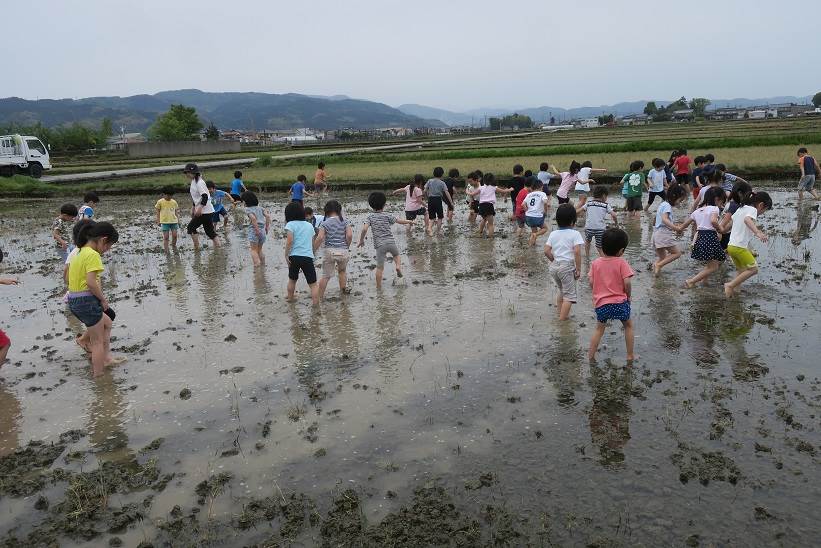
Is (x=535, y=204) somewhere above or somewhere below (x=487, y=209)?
above

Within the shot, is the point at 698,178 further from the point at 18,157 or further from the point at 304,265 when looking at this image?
the point at 18,157

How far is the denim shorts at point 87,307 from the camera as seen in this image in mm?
6734

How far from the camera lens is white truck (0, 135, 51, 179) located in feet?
124

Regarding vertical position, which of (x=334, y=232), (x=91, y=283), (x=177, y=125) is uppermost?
(x=177, y=125)

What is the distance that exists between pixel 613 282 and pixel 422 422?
2660mm

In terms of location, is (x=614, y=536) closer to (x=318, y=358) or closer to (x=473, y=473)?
(x=473, y=473)

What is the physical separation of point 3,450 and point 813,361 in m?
8.39

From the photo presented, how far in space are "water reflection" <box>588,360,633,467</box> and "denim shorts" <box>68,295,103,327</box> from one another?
18.5 feet

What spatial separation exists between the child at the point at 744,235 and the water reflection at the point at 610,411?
10.9ft

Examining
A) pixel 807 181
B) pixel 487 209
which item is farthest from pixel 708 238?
pixel 807 181

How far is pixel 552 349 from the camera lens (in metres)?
7.15

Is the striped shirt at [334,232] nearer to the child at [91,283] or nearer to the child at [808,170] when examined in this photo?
the child at [91,283]

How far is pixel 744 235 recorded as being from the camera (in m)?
8.50

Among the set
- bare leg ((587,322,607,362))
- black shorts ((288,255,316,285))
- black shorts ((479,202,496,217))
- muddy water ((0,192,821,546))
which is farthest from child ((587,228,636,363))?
black shorts ((479,202,496,217))
